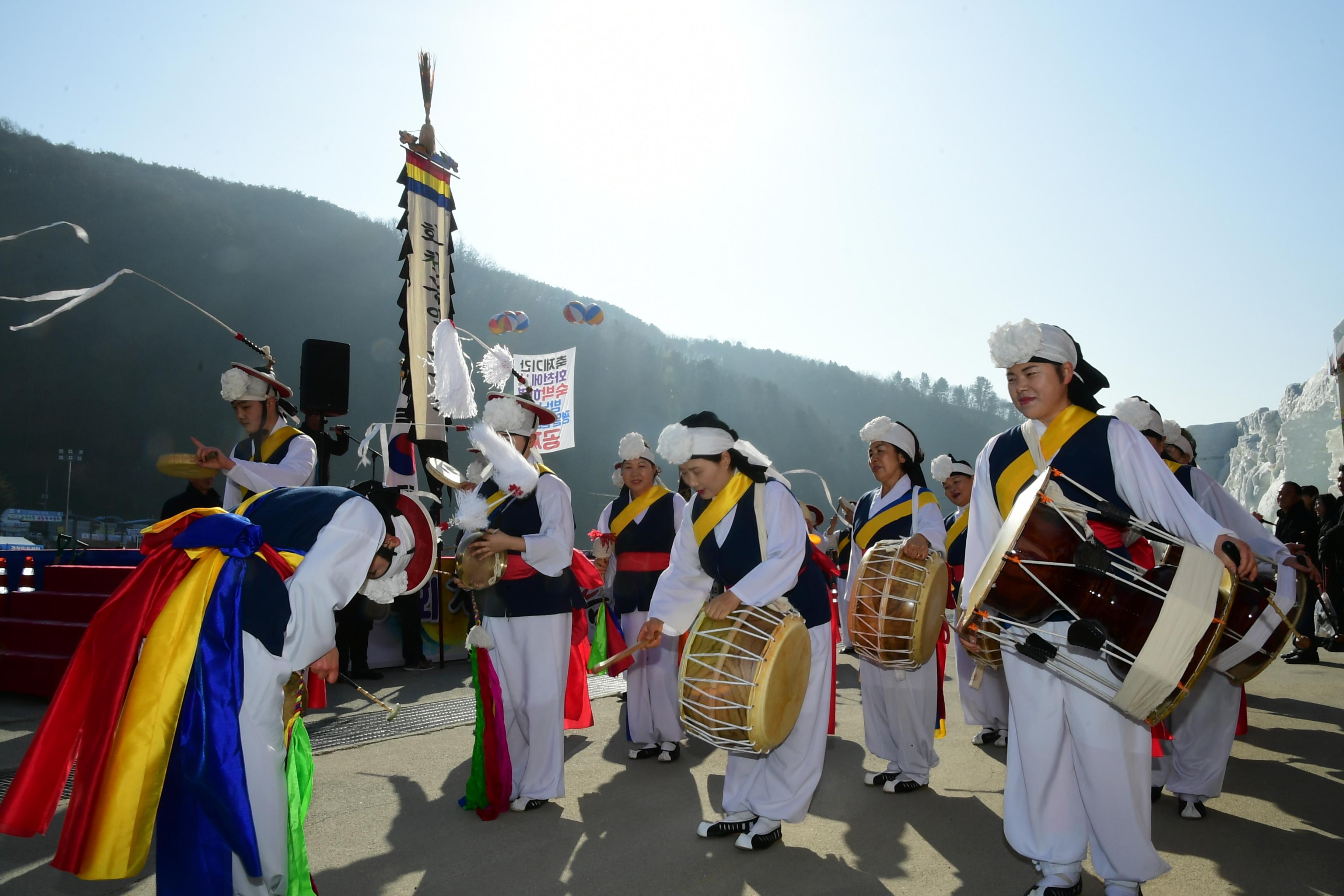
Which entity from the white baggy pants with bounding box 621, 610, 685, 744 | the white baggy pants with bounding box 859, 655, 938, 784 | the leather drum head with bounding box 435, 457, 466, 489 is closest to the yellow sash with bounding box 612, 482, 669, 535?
the white baggy pants with bounding box 621, 610, 685, 744

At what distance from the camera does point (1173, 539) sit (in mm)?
2666

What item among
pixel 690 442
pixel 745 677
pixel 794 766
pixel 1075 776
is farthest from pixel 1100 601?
pixel 690 442

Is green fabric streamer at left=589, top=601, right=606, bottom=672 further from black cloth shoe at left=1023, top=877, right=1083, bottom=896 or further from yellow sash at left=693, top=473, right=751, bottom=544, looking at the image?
black cloth shoe at left=1023, top=877, right=1083, bottom=896

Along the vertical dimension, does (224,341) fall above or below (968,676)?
above

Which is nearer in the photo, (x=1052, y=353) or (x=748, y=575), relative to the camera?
(x=1052, y=353)

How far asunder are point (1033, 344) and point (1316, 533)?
9.20 metres

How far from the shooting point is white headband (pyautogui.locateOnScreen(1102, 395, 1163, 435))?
14.8 ft

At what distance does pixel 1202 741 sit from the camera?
13.6ft

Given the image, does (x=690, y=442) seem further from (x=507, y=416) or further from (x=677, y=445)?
(x=507, y=416)

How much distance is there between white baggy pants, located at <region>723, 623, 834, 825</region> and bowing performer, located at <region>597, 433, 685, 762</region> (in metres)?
1.62

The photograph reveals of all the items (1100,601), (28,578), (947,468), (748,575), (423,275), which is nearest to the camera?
(1100,601)

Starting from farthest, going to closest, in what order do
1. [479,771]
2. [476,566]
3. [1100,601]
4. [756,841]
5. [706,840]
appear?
1. [479,771]
2. [476,566]
3. [706,840]
4. [756,841]
5. [1100,601]

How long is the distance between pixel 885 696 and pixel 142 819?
3684 mm

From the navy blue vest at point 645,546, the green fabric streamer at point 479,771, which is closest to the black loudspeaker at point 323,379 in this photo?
the navy blue vest at point 645,546
